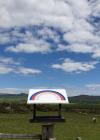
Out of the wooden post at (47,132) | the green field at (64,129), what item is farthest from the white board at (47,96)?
the green field at (64,129)

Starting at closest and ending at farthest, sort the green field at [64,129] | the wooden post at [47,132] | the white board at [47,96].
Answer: the white board at [47,96] → the wooden post at [47,132] → the green field at [64,129]

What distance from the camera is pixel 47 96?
38.8 feet

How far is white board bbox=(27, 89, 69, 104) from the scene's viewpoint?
11572 millimetres

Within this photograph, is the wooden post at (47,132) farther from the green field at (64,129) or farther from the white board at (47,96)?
the green field at (64,129)

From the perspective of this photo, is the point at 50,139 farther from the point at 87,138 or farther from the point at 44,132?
the point at 87,138

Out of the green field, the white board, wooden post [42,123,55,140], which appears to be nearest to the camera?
the white board

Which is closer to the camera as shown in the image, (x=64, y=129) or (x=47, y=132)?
(x=47, y=132)

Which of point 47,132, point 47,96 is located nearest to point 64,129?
point 47,132

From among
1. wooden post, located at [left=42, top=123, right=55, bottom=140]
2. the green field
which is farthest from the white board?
the green field

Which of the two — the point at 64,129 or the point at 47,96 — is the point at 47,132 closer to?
the point at 47,96

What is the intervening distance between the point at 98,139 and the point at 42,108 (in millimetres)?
59476

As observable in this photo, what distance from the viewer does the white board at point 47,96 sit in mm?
11572

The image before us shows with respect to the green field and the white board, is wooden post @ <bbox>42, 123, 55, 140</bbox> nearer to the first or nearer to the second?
the white board

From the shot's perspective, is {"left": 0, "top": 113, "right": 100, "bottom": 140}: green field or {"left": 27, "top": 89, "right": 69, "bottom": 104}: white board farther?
{"left": 0, "top": 113, "right": 100, "bottom": 140}: green field
